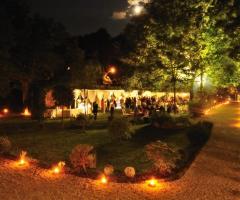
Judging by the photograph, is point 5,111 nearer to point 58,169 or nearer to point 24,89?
point 24,89

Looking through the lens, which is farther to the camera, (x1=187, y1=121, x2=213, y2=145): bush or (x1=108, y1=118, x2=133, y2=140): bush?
(x1=187, y1=121, x2=213, y2=145): bush

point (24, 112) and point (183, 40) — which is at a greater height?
point (183, 40)

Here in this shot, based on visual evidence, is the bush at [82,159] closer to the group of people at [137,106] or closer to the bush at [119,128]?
the bush at [119,128]

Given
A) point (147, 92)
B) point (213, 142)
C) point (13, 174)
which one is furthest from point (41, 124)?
point (147, 92)

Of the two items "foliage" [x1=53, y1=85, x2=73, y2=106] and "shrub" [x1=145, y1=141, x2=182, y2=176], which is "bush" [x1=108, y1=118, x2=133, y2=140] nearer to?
"shrub" [x1=145, y1=141, x2=182, y2=176]

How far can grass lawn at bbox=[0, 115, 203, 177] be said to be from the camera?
42.0 ft

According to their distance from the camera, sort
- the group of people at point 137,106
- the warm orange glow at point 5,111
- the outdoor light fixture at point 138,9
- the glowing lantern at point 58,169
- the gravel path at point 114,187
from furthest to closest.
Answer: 1. the warm orange glow at point 5,111
2. the outdoor light fixture at point 138,9
3. the group of people at point 137,106
4. the glowing lantern at point 58,169
5. the gravel path at point 114,187

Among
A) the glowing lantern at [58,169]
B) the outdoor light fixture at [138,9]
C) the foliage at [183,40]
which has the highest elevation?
the outdoor light fixture at [138,9]

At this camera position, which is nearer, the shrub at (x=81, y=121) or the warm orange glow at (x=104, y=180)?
the warm orange glow at (x=104, y=180)

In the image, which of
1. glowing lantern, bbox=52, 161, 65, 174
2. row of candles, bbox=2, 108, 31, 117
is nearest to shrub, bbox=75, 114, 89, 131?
glowing lantern, bbox=52, 161, 65, 174

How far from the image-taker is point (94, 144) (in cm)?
1616

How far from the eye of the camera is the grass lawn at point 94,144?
1280 centimetres

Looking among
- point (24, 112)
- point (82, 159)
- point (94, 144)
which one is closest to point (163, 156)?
point (82, 159)

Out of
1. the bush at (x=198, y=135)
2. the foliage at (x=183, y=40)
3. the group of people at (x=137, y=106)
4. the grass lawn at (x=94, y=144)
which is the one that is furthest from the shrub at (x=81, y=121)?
A: the bush at (x=198, y=135)
